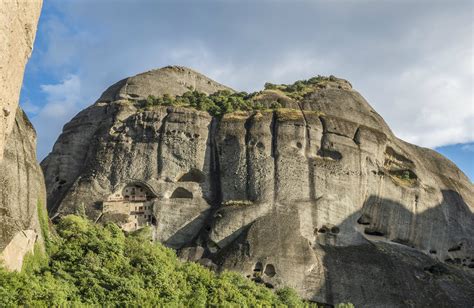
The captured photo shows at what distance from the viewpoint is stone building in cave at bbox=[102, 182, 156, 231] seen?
1751 inches

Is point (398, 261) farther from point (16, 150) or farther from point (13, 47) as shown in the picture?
point (13, 47)

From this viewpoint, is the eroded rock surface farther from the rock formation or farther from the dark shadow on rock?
the dark shadow on rock

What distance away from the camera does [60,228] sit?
36.8 metres

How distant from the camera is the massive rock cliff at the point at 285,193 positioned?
130ft

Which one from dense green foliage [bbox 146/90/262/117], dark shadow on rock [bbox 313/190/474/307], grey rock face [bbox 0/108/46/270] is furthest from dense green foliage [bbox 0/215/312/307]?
dense green foliage [bbox 146/90/262/117]

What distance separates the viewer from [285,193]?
43656mm

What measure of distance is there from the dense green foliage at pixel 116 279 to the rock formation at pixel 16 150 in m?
1.39

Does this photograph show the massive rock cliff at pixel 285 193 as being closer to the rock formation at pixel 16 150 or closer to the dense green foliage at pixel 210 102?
the dense green foliage at pixel 210 102

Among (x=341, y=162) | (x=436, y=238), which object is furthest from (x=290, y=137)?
(x=436, y=238)

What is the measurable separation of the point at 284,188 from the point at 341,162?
5.01 metres

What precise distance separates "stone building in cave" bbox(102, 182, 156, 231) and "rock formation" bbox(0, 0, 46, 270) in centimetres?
1130

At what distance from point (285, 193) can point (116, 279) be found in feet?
51.5

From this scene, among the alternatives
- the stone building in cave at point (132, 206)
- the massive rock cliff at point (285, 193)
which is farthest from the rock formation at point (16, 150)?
the massive rock cliff at point (285, 193)

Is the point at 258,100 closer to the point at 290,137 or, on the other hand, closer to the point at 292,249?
the point at 290,137
